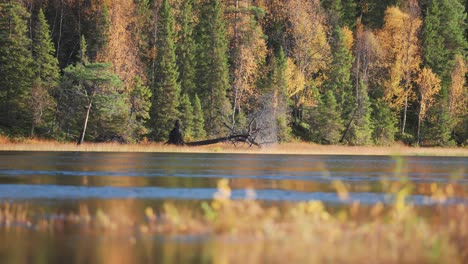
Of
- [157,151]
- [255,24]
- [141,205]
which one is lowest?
[157,151]

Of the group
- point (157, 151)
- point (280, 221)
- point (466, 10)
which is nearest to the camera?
point (280, 221)

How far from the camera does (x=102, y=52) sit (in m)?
75.1

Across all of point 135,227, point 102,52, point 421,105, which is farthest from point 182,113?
point 135,227

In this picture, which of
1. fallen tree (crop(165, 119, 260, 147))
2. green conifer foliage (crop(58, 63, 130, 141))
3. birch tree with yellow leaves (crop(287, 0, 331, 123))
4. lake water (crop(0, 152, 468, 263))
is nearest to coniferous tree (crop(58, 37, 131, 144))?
green conifer foliage (crop(58, 63, 130, 141))

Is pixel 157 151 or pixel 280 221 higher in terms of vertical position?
pixel 280 221

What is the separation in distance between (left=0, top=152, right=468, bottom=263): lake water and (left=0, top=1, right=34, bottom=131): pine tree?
2537 centimetres

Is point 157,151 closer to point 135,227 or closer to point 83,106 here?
point 83,106

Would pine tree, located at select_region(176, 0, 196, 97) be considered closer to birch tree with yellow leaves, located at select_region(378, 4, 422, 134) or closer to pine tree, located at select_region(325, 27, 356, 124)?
pine tree, located at select_region(325, 27, 356, 124)

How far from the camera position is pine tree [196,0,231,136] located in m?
80.5

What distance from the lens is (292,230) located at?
18.3 metres

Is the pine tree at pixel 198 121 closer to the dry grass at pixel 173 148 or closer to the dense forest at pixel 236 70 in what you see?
the dense forest at pixel 236 70

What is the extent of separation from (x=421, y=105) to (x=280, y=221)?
236 feet

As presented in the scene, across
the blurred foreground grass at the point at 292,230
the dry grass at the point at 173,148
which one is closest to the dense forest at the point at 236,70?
the dry grass at the point at 173,148

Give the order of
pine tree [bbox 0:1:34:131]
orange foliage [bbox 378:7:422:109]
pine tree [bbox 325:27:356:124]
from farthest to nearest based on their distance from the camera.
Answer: orange foliage [bbox 378:7:422:109]
pine tree [bbox 325:27:356:124]
pine tree [bbox 0:1:34:131]
